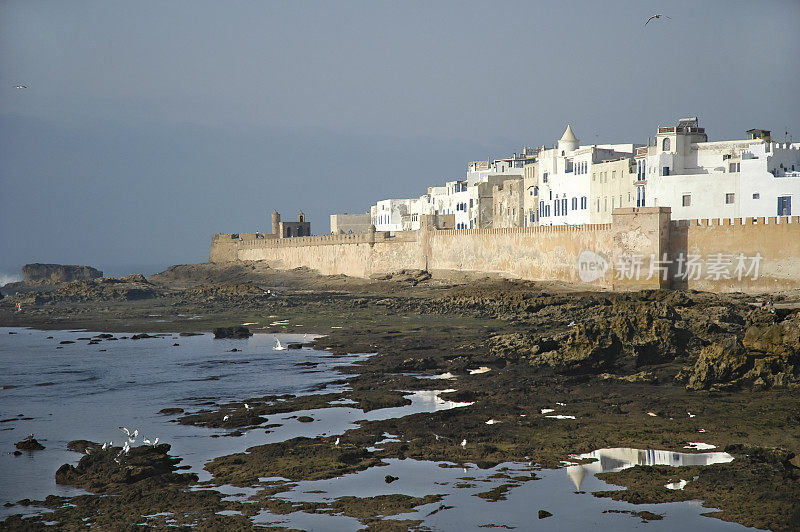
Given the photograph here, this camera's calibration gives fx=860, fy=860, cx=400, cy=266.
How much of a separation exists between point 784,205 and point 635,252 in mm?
8446

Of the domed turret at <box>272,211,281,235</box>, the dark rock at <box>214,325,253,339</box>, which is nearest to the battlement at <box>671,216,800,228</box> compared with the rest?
the dark rock at <box>214,325,253,339</box>

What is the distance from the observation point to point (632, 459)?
43.7 feet

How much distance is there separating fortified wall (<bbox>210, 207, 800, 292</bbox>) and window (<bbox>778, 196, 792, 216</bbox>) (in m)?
5.43

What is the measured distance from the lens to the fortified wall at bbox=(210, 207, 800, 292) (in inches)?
1404

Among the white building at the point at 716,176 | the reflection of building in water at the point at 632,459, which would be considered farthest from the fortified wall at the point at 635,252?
the reflection of building in water at the point at 632,459

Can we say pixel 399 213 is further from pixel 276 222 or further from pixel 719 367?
pixel 719 367

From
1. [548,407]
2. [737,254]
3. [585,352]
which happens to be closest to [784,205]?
[737,254]

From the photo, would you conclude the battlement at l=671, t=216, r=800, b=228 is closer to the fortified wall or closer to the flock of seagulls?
the fortified wall

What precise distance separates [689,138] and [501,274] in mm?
12986

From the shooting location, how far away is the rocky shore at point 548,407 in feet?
38.1

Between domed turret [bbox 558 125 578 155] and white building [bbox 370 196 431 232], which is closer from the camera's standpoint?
domed turret [bbox 558 125 578 155]

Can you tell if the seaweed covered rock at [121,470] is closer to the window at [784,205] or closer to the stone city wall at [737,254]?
the stone city wall at [737,254]

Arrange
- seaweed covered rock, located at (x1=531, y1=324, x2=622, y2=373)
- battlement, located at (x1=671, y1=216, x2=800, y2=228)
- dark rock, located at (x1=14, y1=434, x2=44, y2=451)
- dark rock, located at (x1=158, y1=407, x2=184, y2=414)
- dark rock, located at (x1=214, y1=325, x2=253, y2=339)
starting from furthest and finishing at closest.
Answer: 1. battlement, located at (x1=671, y1=216, x2=800, y2=228)
2. dark rock, located at (x1=214, y1=325, x2=253, y2=339)
3. seaweed covered rock, located at (x1=531, y1=324, x2=622, y2=373)
4. dark rock, located at (x1=158, y1=407, x2=184, y2=414)
5. dark rock, located at (x1=14, y1=434, x2=44, y2=451)

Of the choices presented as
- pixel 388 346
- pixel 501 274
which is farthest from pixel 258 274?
pixel 388 346
